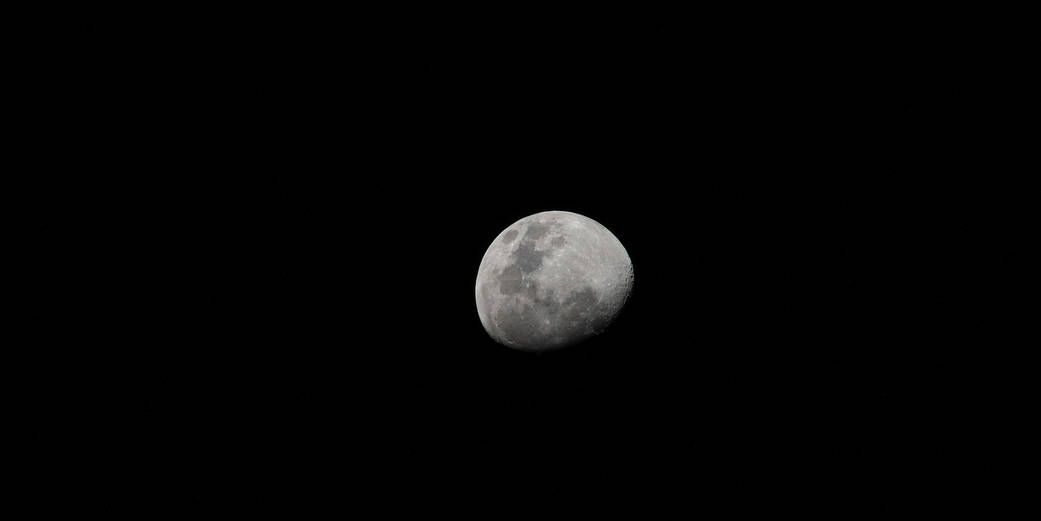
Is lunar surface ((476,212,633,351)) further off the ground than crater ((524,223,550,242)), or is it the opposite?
Answer: crater ((524,223,550,242))

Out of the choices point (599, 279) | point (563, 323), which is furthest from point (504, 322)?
point (599, 279)

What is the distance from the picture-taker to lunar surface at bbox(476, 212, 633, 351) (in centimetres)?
352

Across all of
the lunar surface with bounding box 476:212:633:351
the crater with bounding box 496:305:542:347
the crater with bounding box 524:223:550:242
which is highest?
the crater with bounding box 524:223:550:242

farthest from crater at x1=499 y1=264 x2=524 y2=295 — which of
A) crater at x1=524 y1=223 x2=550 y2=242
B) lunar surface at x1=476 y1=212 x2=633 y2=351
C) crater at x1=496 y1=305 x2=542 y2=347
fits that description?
crater at x1=524 y1=223 x2=550 y2=242

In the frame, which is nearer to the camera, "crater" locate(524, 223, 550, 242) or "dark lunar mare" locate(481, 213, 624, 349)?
"dark lunar mare" locate(481, 213, 624, 349)

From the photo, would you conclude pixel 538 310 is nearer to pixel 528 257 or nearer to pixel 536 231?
pixel 528 257

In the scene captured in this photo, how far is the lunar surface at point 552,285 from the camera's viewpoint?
3523mm

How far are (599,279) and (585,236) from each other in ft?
1.02

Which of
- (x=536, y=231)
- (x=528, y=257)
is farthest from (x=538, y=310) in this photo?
(x=536, y=231)

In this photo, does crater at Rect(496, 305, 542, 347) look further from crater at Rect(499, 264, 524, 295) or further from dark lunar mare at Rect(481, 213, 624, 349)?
crater at Rect(499, 264, 524, 295)

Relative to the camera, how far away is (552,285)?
3.50m

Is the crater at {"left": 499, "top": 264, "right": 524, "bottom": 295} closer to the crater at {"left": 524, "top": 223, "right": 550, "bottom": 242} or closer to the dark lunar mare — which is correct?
the dark lunar mare

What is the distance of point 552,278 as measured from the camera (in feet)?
11.5

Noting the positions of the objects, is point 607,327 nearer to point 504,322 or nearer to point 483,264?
point 504,322
